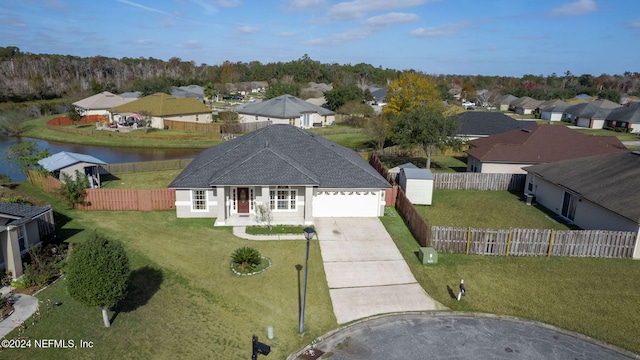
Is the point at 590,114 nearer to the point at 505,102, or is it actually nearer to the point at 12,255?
the point at 505,102

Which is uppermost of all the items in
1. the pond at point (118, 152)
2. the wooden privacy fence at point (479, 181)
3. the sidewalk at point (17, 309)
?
the wooden privacy fence at point (479, 181)

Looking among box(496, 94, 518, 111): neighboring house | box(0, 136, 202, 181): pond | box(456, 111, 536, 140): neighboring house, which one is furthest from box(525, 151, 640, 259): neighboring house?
box(496, 94, 518, 111): neighboring house

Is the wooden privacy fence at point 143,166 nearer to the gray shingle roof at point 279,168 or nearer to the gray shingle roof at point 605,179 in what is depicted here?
the gray shingle roof at point 279,168

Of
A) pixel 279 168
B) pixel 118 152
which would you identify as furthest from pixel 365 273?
pixel 118 152

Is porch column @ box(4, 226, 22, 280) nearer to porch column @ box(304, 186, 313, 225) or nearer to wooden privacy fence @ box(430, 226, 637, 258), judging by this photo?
porch column @ box(304, 186, 313, 225)

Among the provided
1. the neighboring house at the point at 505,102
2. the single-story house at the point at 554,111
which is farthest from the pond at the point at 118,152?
the neighboring house at the point at 505,102

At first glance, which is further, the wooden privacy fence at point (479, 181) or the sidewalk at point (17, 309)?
the wooden privacy fence at point (479, 181)

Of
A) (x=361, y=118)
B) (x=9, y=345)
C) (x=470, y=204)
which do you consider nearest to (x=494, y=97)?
(x=361, y=118)

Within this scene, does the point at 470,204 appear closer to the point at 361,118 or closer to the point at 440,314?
the point at 440,314
